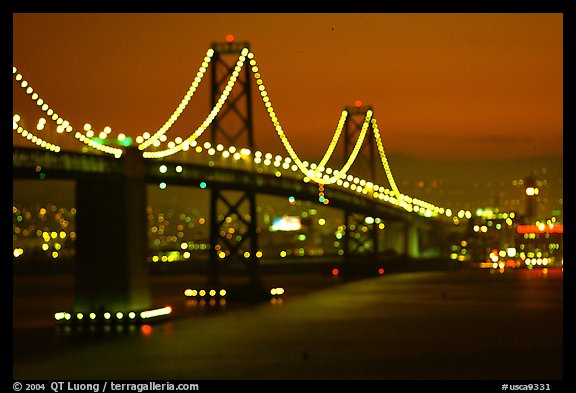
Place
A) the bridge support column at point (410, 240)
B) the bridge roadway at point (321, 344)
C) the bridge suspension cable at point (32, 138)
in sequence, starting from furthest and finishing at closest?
the bridge support column at point (410, 240), the bridge suspension cable at point (32, 138), the bridge roadway at point (321, 344)

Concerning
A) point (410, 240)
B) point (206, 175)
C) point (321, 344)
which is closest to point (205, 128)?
point (206, 175)

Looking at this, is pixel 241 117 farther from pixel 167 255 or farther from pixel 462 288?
pixel 167 255

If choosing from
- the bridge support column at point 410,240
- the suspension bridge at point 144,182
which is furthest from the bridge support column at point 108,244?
the bridge support column at point 410,240

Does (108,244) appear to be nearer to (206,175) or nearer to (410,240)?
(206,175)

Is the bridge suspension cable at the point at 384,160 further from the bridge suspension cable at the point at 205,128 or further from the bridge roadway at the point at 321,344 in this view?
the bridge roadway at the point at 321,344

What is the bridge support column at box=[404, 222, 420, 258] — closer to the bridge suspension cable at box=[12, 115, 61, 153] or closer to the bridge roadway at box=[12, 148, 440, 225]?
the bridge roadway at box=[12, 148, 440, 225]

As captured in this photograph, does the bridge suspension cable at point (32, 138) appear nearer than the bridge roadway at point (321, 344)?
No
